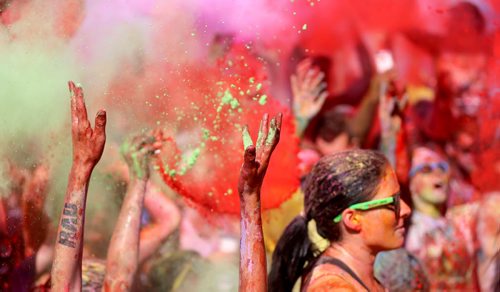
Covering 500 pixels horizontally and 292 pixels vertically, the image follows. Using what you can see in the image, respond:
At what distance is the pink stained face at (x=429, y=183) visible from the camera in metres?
5.40

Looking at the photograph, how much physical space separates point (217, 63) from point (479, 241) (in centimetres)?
207

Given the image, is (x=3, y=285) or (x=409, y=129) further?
(x=409, y=129)

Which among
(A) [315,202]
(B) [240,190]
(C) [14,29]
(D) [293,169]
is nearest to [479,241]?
(D) [293,169]

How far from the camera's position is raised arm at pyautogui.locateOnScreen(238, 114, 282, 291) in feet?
9.99

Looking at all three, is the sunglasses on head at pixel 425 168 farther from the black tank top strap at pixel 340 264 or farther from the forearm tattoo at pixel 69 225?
the forearm tattoo at pixel 69 225

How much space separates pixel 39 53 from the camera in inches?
157

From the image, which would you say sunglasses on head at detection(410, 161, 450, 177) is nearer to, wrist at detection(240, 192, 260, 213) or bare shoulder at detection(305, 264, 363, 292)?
bare shoulder at detection(305, 264, 363, 292)

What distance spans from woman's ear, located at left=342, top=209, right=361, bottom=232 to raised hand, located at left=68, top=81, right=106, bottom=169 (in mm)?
966

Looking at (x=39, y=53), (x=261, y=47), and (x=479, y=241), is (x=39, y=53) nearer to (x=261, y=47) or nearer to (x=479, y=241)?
(x=261, y=47)

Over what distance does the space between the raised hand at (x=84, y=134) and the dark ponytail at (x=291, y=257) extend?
941 millimetres

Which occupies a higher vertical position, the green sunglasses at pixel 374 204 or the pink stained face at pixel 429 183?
the pink stained face at pixel 429 183

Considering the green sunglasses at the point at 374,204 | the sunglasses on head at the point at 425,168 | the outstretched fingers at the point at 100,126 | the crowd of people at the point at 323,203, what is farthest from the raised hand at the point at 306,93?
the outstretched fingers at the point at 100,126

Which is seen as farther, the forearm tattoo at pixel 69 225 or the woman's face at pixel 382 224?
the woman's face at pixel 382 224

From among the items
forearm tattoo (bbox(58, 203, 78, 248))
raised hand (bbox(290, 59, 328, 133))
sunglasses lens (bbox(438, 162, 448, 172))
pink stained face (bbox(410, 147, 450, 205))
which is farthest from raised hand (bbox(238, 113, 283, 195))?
sunglasses lens (bbox(438, 162, 448, 172))
